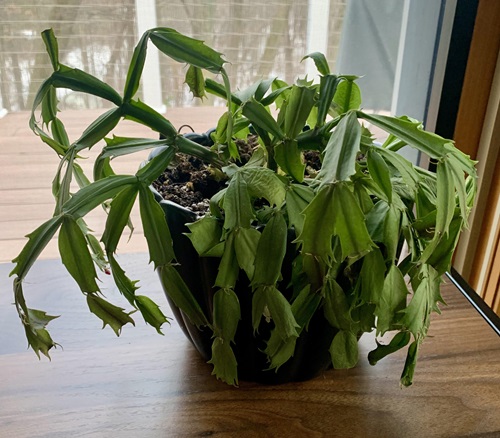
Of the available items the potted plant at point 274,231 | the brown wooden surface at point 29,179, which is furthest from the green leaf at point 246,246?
the brown wooden surface at point 29,179

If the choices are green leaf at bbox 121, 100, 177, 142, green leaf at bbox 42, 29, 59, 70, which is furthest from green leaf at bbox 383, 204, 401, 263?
green leaf at bbox 42, 29, 59, 70

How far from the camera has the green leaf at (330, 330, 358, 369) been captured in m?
0.53

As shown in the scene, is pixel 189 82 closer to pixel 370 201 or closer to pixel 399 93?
pixel 370 201

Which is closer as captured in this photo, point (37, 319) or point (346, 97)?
point (37, 319)

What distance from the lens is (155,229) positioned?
476 mm

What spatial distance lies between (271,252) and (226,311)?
71 millimetres

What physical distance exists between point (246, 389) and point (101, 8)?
0.69 meters

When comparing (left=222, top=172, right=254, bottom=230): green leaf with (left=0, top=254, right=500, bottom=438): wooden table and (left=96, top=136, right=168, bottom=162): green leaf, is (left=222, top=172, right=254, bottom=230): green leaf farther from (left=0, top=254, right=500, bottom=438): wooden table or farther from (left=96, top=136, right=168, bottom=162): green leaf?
(left=0, top=254, right=500, bottom=438): wooden table

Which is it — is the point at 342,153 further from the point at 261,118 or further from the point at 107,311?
the point at 107,311

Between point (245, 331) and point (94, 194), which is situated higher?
point (94, 194)

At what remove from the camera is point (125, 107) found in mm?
526

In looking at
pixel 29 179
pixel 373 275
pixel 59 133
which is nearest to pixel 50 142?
pixel 59 133

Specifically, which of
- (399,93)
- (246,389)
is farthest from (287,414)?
(399,93)

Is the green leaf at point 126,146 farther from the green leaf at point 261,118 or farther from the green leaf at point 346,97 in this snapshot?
the green leaf at point 346,97
